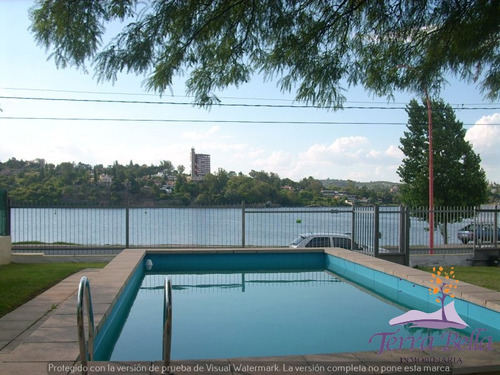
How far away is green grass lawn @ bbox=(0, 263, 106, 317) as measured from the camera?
23.0 feet

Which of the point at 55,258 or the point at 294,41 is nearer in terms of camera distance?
the point at 294,41

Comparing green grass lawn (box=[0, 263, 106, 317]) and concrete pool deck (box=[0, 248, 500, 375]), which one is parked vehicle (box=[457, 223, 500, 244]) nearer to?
concrete pool deck (box=[0, 248, 500, 375])

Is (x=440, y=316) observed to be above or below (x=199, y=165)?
below

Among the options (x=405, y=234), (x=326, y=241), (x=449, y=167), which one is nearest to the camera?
(x=405, y=234)

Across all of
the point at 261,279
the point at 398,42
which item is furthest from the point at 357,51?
the point at 261,279

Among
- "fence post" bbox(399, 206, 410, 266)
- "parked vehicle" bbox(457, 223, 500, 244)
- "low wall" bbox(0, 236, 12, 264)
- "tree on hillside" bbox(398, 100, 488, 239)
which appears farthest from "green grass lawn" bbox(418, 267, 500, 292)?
"tree on hillside" bbox(398, 100, 488, 239)

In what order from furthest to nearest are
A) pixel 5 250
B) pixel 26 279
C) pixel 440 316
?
pixel 5 250, pixel 26 279, pixel 440 316

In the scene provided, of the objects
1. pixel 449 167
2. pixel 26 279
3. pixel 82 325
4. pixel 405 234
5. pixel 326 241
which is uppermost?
pixel 449 167

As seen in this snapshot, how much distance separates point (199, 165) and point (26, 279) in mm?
14324

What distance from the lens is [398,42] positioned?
572cm

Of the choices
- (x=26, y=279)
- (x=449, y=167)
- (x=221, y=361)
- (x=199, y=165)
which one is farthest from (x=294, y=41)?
(x=449, y=167)

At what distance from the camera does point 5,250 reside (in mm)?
11281

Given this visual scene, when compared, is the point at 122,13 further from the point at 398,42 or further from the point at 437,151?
the point at 437,151

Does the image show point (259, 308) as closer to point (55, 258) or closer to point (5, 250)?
point (55, 258)
